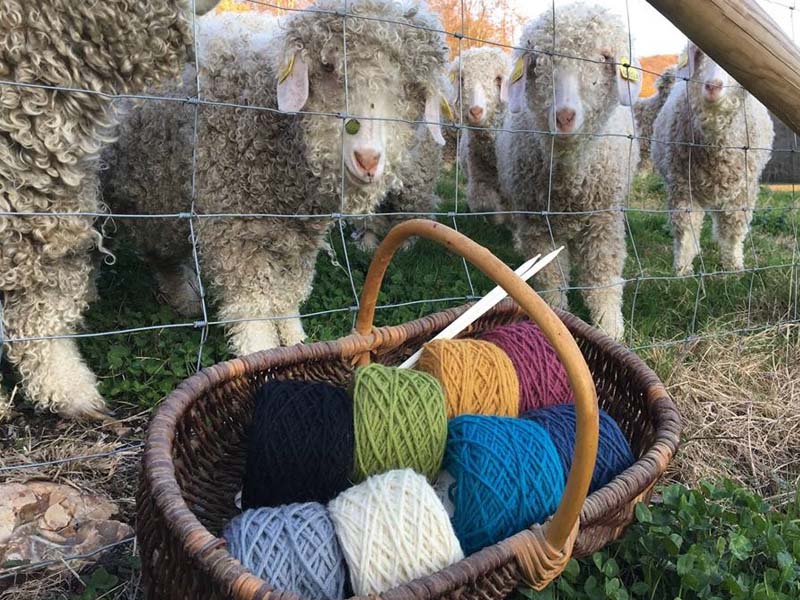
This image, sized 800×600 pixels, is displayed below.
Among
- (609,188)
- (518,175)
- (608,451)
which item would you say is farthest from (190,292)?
(608,451)

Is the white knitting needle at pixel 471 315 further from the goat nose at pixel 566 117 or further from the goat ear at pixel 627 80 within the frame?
the goat ear at pixel 627 80

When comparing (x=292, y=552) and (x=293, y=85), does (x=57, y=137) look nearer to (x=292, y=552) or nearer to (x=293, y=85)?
(x=293, y=85)

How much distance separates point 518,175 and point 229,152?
159 cm

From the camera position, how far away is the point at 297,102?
212 centimetres

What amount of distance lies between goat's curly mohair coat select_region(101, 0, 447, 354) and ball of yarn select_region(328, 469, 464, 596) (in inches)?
43.7

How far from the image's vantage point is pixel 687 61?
12.3 ft

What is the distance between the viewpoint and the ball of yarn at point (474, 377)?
1.56m

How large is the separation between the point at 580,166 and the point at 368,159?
1.38 metres

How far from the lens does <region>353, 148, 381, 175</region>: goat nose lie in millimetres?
2070

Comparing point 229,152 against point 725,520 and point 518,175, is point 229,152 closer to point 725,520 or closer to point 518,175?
point 518,175

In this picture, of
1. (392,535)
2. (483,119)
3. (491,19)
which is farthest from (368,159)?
(491,19)

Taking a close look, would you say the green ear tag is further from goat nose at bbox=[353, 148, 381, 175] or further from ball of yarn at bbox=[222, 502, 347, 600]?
ball of yarn at bbox=[222, 502, 347, 600]

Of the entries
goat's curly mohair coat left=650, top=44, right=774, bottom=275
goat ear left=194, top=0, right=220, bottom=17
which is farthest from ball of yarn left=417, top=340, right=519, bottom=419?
goat's curly mohair coat left=650, top=44, right=774, bottom=275

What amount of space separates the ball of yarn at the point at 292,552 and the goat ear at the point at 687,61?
11.2ft
